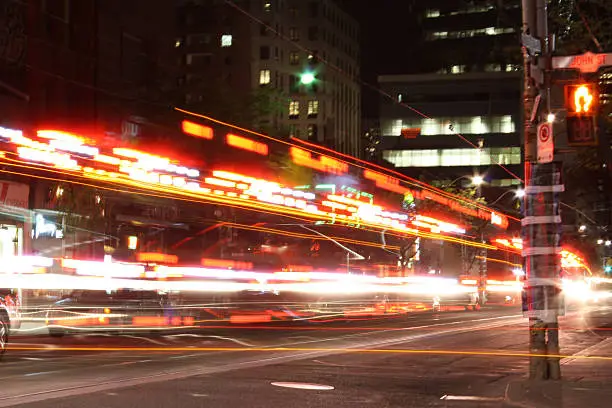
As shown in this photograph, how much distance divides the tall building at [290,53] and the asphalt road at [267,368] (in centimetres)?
8042

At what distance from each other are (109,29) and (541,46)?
1443 inches

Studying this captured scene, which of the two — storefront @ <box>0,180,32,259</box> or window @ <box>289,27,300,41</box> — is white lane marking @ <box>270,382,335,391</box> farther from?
window @ <box>289,27,300,41</box>

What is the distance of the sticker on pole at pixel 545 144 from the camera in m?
12.0

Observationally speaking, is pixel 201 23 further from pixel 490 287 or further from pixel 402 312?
pixel 402 312

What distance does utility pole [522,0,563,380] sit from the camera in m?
12.1

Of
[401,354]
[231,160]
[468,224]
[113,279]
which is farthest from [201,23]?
[401,354]

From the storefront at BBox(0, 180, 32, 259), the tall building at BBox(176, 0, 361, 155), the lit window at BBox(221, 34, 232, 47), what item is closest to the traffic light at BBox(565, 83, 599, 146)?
the storefront at BBox(0, 180, 32, 259)

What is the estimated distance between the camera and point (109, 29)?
4556cm

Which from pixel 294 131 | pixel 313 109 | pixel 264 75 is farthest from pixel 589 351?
pixel 313 109

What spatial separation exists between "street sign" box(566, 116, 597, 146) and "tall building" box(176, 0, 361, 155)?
89141 mm

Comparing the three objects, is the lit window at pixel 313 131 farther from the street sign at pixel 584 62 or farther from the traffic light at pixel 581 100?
→ the traffic light at pixel 581 100

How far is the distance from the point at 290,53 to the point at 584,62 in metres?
123

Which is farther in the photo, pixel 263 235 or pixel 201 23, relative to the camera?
pixel 201 23

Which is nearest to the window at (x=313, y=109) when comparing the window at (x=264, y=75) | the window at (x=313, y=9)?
the window at (x=264, y=75)
